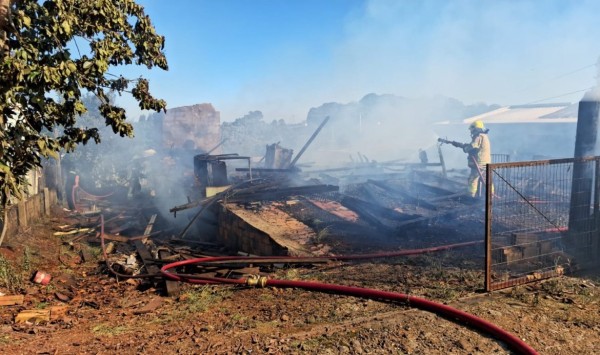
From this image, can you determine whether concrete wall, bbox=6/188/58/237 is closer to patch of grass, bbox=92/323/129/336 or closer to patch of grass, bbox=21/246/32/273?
patch of grass, bbox=21/246/32/273

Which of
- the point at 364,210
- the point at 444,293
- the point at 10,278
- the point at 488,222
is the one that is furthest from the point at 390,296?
the point at 10,278

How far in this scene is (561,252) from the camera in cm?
601

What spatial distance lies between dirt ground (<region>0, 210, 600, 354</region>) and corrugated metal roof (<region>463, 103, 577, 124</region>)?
964 inches

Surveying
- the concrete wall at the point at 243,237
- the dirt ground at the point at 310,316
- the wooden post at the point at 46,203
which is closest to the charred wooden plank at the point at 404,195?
the dirt ground at the point at 310,316

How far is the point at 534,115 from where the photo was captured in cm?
2944

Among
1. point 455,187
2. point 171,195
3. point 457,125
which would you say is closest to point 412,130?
point 457,125

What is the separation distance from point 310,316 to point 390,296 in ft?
3.18

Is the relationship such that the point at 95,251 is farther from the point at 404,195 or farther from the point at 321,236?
the point at 404,195

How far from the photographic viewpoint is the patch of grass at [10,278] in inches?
235

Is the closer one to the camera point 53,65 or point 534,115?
point 53,65

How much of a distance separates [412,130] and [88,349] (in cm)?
3284

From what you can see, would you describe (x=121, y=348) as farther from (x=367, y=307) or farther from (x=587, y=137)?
(x=587, y=137)

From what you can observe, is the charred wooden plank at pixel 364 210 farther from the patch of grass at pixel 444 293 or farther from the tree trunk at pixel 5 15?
the tree trunk at pixel 5 15

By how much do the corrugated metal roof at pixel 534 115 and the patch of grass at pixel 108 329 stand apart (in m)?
27.8
